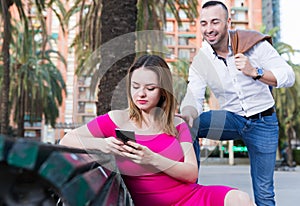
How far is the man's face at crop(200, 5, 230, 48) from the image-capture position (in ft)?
8.46

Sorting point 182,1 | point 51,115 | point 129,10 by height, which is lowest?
point 51,115

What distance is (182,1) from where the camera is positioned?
1482 cm

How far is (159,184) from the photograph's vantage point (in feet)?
5.53

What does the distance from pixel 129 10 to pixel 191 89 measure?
362 centimetres

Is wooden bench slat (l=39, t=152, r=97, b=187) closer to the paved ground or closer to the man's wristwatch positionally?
the man's wristwatch

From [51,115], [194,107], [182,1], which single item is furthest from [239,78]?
[51,115]

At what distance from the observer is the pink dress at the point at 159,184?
164 centimetres

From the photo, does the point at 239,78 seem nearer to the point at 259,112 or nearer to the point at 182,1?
the point at 259,112

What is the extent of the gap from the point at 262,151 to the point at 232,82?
0.50 meters

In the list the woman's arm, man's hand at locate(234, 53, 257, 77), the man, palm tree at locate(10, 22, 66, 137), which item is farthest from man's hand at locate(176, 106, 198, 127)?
palm tree at locate(10, 22, 66, 137)

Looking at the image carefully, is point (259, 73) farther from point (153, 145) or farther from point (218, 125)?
point (153, 145)

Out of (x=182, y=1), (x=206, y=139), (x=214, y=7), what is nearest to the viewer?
(x=214, y=7)

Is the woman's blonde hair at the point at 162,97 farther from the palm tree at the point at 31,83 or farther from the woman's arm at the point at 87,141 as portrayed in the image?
the palm tree at the point at 31,83

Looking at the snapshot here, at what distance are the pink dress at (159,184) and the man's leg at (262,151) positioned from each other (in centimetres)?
122
